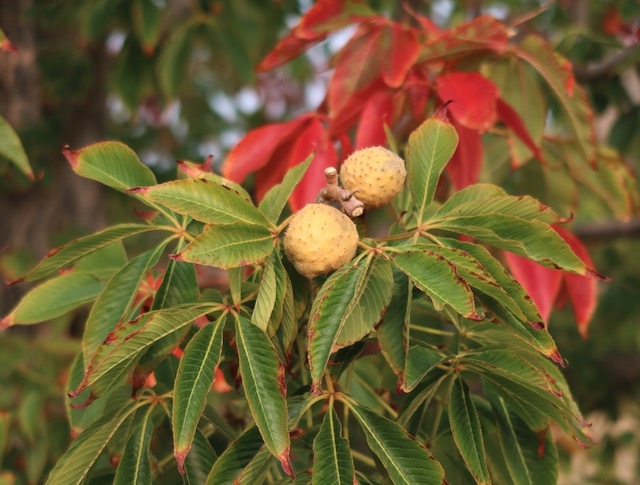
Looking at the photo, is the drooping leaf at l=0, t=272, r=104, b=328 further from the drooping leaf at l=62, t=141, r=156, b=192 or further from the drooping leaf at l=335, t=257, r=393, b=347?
the drooping leaf at l=335, t=257, r=393, b=347

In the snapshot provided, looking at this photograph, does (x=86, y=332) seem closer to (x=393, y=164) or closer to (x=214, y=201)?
(x=214, y=201)

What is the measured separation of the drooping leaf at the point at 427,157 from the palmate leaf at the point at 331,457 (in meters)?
0.27

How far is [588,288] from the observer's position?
4.88 feet

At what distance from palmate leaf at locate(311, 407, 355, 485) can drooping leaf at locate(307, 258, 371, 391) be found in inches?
2.9

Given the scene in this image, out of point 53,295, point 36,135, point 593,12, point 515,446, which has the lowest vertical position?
point 593,12

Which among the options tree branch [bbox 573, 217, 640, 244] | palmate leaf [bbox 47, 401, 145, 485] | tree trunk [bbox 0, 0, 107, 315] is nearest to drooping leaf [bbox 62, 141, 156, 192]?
palmate leaf [bbox 47, 401, 145, 485]

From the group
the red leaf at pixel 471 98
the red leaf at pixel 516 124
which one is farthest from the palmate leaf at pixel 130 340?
the red leaf at pixel 516 124

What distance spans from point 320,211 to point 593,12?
3.50 metres

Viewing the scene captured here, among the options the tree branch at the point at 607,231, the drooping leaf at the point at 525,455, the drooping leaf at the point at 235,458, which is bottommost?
the tree branch at the point at 607,231

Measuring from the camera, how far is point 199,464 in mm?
926

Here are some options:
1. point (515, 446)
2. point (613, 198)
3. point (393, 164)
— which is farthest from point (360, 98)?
point (515, 446)

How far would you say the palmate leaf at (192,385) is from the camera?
799 millimetres

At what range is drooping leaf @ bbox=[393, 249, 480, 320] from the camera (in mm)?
780

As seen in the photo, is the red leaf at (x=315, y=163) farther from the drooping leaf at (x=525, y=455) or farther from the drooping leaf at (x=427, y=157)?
the drooping leaf at (x=525, y=455)
